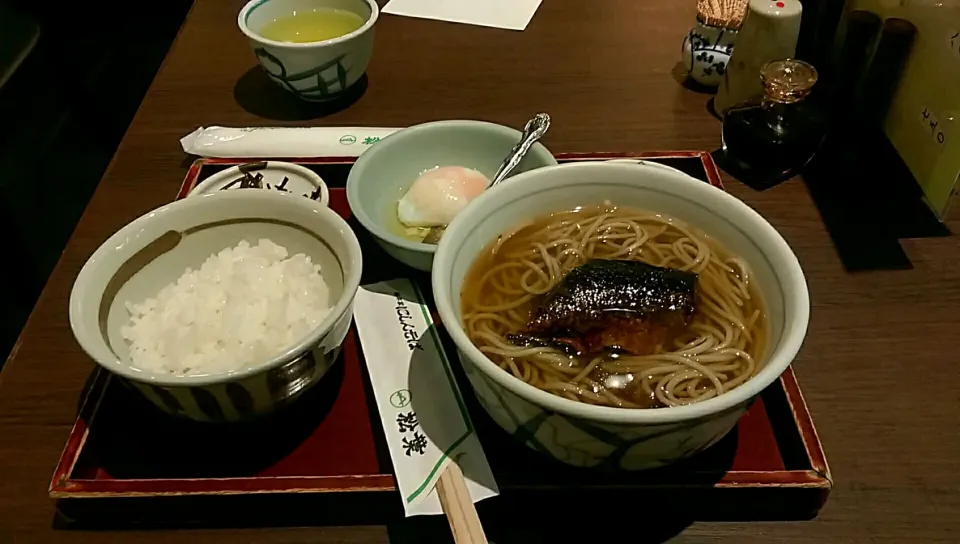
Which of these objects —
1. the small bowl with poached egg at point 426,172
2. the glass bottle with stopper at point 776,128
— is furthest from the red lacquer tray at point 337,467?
the glass bottle with stopper at point 776,128

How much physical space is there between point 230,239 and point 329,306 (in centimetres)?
21

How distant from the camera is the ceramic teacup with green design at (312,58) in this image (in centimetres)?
152

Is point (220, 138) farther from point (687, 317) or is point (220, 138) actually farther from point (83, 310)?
point (687, 317)

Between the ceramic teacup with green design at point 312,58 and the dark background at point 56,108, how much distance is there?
1.10 meters

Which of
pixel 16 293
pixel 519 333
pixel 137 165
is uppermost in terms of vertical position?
pixel 519 333

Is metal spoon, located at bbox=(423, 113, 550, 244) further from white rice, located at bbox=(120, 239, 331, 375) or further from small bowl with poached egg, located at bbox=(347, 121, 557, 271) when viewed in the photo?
white rice, located at bbox=(120, 239, 331, 375)

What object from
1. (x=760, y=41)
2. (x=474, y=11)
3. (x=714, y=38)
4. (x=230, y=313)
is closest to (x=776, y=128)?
(x=760, y=41)

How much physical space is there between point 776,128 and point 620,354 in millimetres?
697

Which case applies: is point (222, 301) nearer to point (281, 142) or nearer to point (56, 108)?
point (281, 142)

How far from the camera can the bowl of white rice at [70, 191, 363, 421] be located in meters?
0.87

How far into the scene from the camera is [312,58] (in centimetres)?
153

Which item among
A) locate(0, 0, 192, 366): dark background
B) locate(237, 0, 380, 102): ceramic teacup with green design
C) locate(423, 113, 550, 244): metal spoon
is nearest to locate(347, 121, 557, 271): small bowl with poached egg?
locate(423, 113, 550, 244): metal spoon

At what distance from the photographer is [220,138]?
1478 millimetres

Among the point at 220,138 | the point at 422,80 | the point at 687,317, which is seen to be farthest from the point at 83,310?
the point at 422,80
